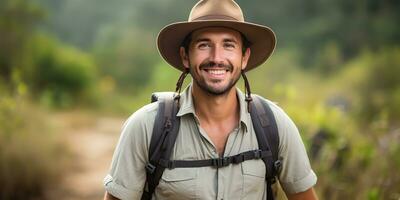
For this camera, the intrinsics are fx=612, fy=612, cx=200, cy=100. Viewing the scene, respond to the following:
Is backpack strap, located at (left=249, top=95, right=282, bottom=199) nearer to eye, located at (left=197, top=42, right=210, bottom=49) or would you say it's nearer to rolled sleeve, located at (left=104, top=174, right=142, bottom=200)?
eye, located at (left=197, top=42, right=210, bottom=49)

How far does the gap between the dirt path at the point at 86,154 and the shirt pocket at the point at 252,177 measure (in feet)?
18.0

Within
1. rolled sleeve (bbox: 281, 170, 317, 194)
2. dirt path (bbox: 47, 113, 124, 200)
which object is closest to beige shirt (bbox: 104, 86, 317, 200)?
rolled sleeve (bbox: 281, 170, 317, 194)

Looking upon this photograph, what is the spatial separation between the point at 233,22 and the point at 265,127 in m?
0.55

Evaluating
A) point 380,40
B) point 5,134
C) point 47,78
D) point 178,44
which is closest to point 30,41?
point 47,78

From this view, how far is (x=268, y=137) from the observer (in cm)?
306

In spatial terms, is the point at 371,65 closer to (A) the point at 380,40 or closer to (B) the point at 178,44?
(A) the point at 380,40

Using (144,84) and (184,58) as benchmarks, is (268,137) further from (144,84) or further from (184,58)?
(144,84)

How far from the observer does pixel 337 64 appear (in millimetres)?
21844

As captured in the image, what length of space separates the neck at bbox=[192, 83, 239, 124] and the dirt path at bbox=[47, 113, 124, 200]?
5.34m

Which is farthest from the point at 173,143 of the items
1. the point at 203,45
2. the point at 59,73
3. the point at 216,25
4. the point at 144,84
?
the point at 144,84

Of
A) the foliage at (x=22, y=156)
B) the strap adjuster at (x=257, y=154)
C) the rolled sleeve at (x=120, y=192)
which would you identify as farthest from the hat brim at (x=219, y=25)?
the foliage at (x=22, y=156)

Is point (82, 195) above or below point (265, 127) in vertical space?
below

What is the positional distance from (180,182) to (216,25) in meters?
0.81

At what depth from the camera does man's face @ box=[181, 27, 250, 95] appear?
3061 millimetres
